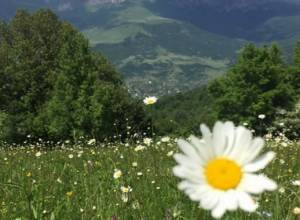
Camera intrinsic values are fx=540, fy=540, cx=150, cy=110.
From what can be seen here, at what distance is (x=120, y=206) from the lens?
4820 mm

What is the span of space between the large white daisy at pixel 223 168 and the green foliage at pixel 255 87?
198ft

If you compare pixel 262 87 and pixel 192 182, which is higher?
pixel 262 87

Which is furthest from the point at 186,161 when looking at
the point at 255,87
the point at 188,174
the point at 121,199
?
the point at 255,87

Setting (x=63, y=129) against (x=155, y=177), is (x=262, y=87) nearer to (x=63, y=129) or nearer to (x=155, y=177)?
(x=63, y=129)

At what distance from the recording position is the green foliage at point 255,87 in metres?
62.1

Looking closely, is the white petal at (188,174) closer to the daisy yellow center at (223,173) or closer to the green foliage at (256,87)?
the daisy yellow center at (223,173)

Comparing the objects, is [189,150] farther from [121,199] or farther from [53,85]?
[53,85]

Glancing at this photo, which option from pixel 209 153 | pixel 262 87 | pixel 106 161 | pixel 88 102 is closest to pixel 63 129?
pixel 88 102

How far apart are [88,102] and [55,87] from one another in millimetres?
4469

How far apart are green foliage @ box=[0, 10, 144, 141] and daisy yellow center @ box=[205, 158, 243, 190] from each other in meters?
48.9

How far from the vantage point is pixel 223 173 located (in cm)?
161

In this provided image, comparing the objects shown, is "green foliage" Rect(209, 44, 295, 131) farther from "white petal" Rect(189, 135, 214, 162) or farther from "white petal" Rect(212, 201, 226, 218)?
"white petal" Rect(212, 201, 226, 218)

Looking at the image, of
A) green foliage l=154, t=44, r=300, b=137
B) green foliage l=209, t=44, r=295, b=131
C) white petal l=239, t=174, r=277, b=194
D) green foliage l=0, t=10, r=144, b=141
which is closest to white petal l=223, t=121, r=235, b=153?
white petal l=239, t=174, r=277, b=194

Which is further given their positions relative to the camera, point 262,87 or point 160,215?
point 262,87
